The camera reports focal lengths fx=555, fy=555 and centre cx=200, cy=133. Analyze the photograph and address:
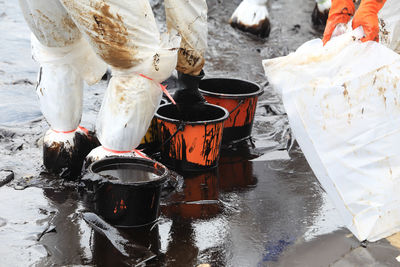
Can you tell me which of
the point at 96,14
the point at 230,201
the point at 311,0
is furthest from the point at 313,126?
the point at 311,0

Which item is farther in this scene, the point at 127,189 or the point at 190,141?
the point at 190,141

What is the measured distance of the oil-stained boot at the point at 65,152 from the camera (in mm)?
3205

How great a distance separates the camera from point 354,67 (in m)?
2.82

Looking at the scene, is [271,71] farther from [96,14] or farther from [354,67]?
[96,14]

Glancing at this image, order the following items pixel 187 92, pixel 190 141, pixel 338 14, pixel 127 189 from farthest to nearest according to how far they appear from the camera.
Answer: pixel 187 92 < pixel 190 141 < pixel 338 14 < pixel 127 189

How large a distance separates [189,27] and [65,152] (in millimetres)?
1016

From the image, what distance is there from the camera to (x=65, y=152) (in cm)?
321

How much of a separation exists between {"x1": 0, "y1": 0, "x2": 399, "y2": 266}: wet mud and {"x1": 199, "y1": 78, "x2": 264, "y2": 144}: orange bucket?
0.34 feet

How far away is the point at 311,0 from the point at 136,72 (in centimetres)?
709

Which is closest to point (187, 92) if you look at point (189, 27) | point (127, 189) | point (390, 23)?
point (189, 27)

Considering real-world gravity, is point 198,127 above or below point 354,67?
below

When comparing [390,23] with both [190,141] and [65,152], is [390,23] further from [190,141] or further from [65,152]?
[65,152]

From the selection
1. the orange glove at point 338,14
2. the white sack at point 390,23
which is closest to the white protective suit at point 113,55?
the orange glove at point 338,14

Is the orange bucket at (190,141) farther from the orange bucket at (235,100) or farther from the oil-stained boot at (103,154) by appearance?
the oil-stained boot at (103,154)
